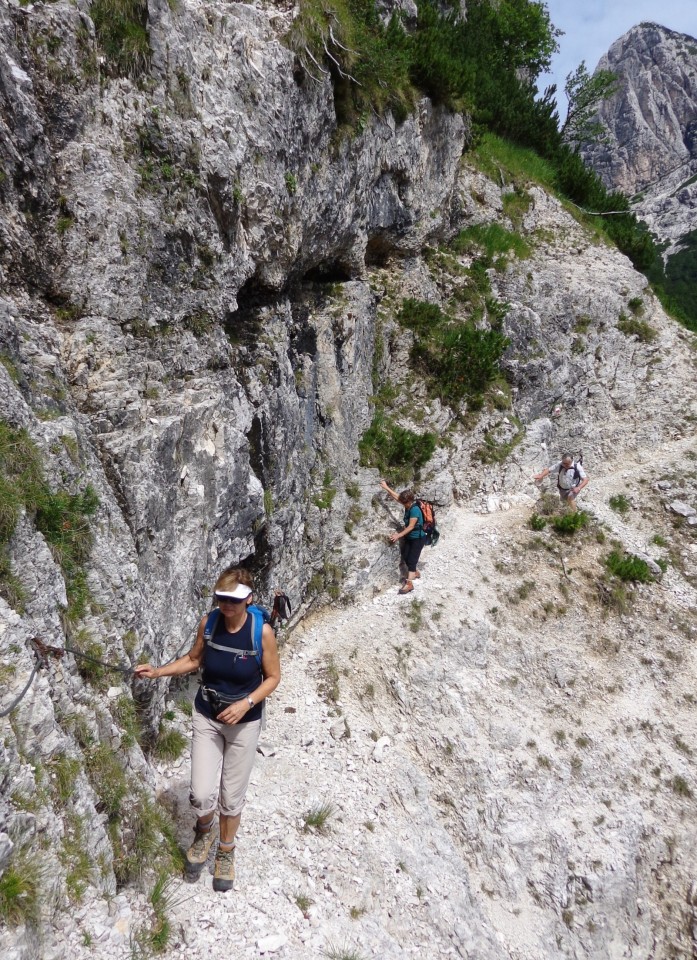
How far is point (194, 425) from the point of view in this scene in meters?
8.52

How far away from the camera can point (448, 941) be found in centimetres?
782

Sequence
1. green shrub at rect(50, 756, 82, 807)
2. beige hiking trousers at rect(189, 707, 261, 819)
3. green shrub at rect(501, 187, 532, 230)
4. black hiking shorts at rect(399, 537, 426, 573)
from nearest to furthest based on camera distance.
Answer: green shrub at rect(50, 756, 82, 807) < beige hiking trousers at rect(189, 707, 261, 819) < black hiking shorts at rect(399, 537, 426, 573) < green shrub at rect(501, 187, 532, 230)

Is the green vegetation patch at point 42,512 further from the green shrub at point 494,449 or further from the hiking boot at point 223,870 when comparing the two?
the green shrub at point 494,449

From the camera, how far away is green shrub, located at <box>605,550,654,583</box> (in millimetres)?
13734

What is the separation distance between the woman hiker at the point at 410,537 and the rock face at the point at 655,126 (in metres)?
85.1

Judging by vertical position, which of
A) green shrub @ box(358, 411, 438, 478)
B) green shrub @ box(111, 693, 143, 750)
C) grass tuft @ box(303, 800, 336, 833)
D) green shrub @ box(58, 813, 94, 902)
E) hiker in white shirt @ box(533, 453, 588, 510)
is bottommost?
grass tuft @ box(303, 800, 336, 833)

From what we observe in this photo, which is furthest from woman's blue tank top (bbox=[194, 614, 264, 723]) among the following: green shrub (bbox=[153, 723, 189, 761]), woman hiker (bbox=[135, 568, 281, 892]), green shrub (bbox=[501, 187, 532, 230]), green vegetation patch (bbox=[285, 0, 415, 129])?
green shrub (bbox=[501, 187, 532, 230])

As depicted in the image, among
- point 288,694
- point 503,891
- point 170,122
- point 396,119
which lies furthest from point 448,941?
point 396,119

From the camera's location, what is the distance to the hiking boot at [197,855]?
216 inches

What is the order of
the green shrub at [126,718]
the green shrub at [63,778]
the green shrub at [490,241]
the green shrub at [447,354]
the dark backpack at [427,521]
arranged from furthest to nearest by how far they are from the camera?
the green shrub at [490,241], the green shrub at [447,354], the dark backpack at [427,521], the green shrub at [126,718], the green shrub at [63,778]

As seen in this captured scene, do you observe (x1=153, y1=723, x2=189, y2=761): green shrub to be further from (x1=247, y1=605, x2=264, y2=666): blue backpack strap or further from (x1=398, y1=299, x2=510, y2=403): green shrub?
(x1=398, y1=299, x2=510, y2=403): green shrub

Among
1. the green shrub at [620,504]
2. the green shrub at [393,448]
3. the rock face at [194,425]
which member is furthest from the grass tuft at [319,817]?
the green shrub at [620,504]

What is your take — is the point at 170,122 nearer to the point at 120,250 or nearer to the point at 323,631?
the point at 120,250

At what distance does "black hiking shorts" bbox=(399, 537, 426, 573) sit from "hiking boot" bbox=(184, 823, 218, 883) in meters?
8.07
